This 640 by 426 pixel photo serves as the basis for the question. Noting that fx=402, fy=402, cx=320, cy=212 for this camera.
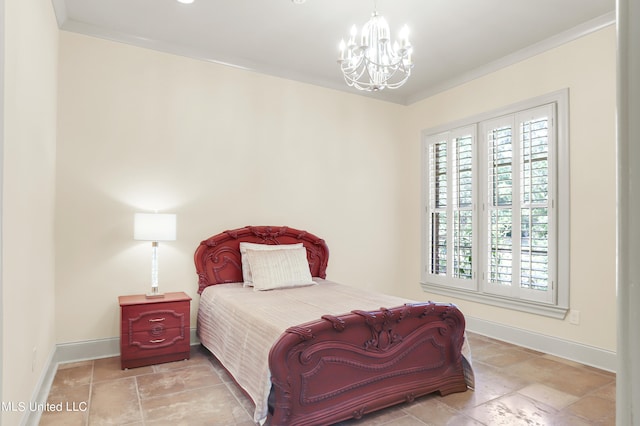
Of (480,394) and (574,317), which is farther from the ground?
(574,317)

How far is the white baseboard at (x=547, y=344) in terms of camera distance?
3.45 m

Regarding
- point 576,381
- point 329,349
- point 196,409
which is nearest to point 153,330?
point 196,409

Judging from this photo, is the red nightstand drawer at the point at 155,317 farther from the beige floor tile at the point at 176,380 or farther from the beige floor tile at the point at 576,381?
the beige floor tile at the point at 576,381

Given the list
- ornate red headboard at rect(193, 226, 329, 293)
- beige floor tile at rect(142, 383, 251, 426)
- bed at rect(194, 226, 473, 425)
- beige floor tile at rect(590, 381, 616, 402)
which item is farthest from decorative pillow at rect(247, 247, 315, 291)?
beige floor tile at rect(590, 381, 616, 402)

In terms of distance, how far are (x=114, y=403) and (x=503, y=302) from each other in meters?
3.69

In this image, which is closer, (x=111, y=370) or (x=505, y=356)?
(x=111, y=370)

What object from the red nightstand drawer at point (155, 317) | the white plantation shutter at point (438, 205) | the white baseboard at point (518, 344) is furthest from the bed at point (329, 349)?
the white plantation shutter at point (438, 205)

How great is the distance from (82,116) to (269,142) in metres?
1.83

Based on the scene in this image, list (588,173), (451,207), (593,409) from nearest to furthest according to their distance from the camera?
1. (593,409)
2. (588,173)
3. (451,207)

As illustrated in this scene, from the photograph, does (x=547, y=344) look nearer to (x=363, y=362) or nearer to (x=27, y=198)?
(x=363, y=362)

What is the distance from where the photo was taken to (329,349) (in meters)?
2.48

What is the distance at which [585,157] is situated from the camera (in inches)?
143

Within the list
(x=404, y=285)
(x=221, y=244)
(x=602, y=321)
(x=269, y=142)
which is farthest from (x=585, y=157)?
(x=221, y=244)
